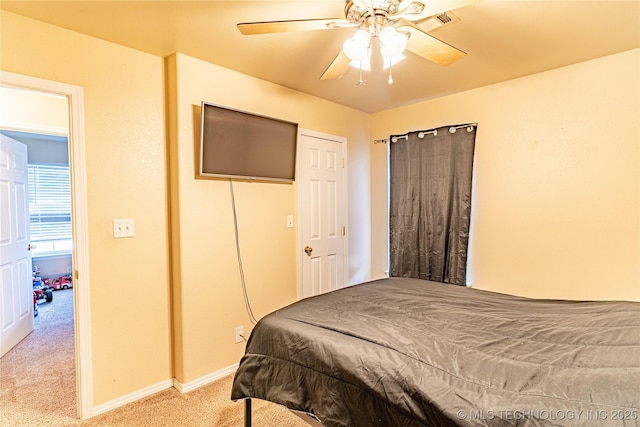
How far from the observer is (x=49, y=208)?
17.2ft

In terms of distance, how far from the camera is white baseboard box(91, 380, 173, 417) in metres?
2.04

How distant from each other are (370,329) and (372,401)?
12.8 inches

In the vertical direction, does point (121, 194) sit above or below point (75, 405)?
above

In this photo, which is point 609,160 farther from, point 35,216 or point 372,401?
point 35,216

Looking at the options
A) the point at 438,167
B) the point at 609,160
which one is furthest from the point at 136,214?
the point at 609,160

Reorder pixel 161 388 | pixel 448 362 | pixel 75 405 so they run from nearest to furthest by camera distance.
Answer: pixel 448 362
pixel 75 405
pixel 161 388

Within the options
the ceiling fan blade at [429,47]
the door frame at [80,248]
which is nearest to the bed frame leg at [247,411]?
the door frame at [80,248]

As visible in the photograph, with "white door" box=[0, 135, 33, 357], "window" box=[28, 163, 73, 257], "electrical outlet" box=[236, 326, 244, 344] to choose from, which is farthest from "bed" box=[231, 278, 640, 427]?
"window" box=[28, 163, 73, 257]

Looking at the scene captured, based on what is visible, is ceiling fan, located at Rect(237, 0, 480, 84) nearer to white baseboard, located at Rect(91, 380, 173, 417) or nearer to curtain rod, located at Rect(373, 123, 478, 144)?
curtain rod, located at Rect(373, 123, 478, 144)

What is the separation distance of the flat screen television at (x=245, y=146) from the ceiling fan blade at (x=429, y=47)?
52.5 inches

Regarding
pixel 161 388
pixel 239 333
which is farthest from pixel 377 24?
pixel 161 388

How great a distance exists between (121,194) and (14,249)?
75.7 inches

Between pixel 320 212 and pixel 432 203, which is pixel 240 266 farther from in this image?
pixel 432 203

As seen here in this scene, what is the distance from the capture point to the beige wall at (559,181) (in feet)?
7.41
